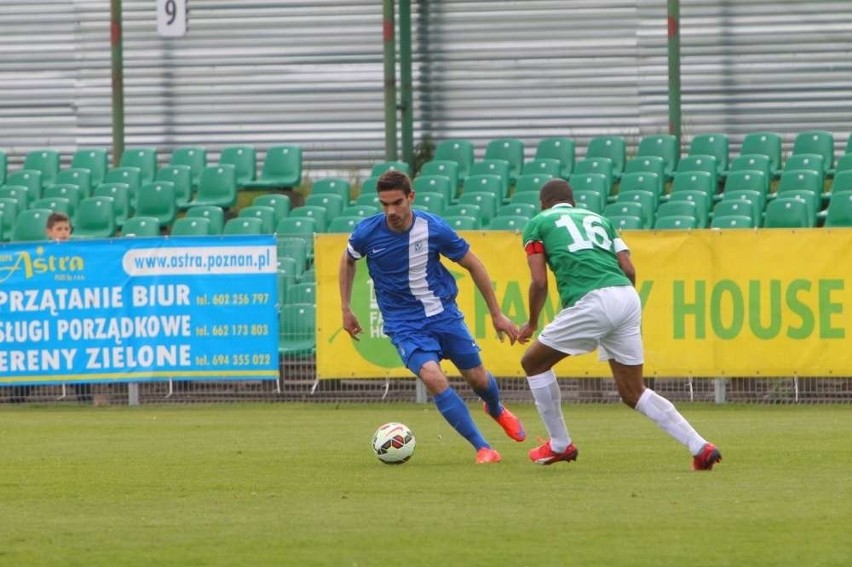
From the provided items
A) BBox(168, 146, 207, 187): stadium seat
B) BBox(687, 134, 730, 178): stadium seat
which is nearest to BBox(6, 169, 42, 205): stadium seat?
BBox(168, 146, 207, 187): stadium seat

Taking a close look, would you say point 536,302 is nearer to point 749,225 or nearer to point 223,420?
point 223,420

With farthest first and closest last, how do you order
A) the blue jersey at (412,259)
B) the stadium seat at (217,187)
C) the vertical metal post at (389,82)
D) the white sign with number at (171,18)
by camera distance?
1. the white sign with number at (171,18)
2. the stadium seat at (217,187)
3. the vertical metal post at (389,82)
4. the blue jersey at (412,259)

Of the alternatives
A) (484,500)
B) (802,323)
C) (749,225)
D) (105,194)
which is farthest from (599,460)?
(105,194)

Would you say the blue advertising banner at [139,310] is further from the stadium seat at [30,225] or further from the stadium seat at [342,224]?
the stadium seat at [30,225]

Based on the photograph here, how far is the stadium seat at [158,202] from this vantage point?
25.8 metres

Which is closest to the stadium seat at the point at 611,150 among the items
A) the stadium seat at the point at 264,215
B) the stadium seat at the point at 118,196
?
the stadium seat at the point at 264,215

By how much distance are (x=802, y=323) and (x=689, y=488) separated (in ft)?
27.1

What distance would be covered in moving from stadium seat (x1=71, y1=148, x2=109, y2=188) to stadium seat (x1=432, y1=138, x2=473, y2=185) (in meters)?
5.34

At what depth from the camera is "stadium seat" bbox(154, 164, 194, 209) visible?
26609 mm

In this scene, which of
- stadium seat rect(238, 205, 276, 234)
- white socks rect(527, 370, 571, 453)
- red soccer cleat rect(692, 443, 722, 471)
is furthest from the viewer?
stadium seat rect(238, 205, 276, 234)

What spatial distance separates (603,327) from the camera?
11367mm

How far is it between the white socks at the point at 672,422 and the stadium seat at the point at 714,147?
14.2 metres

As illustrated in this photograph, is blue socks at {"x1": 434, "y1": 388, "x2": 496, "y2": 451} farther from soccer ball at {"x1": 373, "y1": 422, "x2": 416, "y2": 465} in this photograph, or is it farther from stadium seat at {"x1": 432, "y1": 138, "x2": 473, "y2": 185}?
stadium seat at {"x1": 432, "y1": 138, "x2": 473, "y2": 185}

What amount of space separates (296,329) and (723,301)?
464cm
